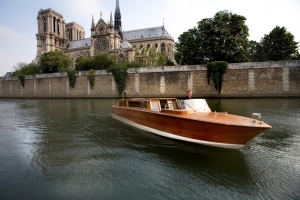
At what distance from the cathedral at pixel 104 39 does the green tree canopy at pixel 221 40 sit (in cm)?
1724

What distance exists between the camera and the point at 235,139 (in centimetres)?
471

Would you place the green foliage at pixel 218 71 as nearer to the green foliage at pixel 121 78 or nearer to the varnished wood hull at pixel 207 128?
the green foliage at pixel 121 78

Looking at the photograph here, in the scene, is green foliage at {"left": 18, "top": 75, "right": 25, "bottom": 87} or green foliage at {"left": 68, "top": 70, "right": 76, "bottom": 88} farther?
green foliage at {"left": 18, "top": 75, "right": 25, "bottom": 87}

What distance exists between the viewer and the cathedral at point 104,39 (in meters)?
50.7

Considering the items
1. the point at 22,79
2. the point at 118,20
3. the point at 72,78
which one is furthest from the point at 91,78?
the point at 118,20

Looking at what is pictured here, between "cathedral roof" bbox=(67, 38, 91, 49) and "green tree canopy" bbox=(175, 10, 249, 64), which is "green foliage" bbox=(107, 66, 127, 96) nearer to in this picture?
"green tree canopy" bbox=(175, 10, 249, 64)

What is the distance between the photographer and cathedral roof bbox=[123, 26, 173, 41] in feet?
186

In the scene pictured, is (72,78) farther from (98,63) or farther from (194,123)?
(194,123)

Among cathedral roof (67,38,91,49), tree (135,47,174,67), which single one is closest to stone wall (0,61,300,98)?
tree (135,47,174,67)

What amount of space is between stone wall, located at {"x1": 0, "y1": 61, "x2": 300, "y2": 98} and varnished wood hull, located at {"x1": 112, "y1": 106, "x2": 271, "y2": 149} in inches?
796

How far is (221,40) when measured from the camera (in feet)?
90.7

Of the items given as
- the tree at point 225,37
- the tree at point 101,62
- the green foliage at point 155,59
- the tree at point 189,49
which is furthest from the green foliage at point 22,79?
the tree at point 225,37

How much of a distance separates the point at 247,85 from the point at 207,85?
4.93 meters

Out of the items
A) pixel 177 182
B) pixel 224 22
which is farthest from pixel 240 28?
pixel 177 182
